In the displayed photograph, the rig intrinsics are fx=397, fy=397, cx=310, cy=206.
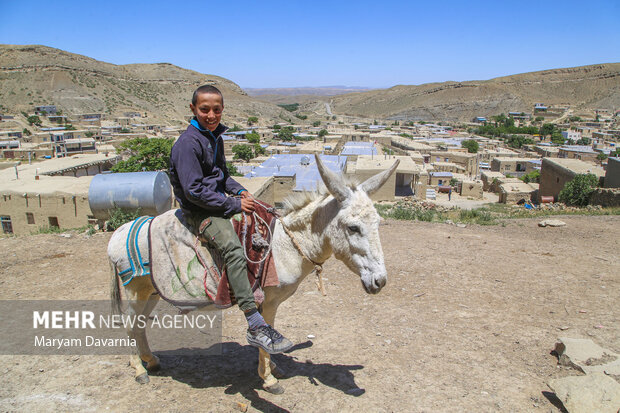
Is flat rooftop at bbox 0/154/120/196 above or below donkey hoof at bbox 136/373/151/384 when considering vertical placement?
above

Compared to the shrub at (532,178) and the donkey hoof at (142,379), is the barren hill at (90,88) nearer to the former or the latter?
the shrub at (532,178)

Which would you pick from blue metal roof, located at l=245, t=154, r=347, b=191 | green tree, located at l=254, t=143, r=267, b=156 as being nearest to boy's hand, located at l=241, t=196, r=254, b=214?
blue metal roof, located at l=245, t=154, r=347, b=191

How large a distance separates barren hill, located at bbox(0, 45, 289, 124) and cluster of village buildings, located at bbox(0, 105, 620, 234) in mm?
7459

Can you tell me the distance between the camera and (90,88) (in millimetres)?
87312

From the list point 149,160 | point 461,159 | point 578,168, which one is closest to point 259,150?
point 461,159

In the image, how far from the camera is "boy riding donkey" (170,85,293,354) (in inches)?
123

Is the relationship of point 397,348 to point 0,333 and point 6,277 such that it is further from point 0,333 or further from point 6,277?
point 6,277

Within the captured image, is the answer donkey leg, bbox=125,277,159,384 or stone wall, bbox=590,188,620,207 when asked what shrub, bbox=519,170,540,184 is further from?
donkey leg, bbox=125,277,159,384

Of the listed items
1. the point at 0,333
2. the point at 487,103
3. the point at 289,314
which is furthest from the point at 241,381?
the point at 487,103

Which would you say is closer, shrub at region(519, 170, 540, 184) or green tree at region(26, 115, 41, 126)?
shrub at region(519, 170, 540, 184)

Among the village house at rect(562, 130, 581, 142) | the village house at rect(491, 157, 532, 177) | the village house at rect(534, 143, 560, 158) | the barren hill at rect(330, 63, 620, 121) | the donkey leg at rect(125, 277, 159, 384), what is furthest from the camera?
the barren hill at rect(330, 63, 620, 121)

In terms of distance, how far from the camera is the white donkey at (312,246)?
10.0 ft

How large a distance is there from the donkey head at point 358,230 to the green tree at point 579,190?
781 inches

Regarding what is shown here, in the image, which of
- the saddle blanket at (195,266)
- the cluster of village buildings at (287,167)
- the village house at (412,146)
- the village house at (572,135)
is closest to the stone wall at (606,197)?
the cluster of village buildings at (287,167)
